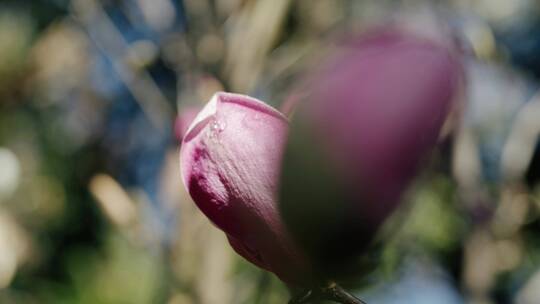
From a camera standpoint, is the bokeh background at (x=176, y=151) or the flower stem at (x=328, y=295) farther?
the bokeh background at (x=176, y=151)

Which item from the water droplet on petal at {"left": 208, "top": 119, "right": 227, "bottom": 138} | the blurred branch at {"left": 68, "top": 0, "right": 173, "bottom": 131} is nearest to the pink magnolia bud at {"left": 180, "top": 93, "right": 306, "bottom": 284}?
the water droplet on petal at {"left": 208, "top": 119, "right": 227, "bottom": 138}

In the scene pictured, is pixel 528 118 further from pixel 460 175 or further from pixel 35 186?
pixel 35 186

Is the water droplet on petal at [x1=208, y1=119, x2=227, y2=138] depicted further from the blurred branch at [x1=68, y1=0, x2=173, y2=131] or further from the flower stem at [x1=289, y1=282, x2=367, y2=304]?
the blurred branch at [x1=68, y1=0, x2=173, y2=131]

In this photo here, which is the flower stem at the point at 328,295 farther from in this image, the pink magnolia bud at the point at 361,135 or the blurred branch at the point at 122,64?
the blurred branch at the point at 122,64

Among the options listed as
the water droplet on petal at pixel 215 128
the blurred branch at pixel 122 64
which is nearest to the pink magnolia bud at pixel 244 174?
the water droplet on petal at pixel 215 128

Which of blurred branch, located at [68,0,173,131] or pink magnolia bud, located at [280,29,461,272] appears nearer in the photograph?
pink magnolia bud, located at [280,29,461,272]
